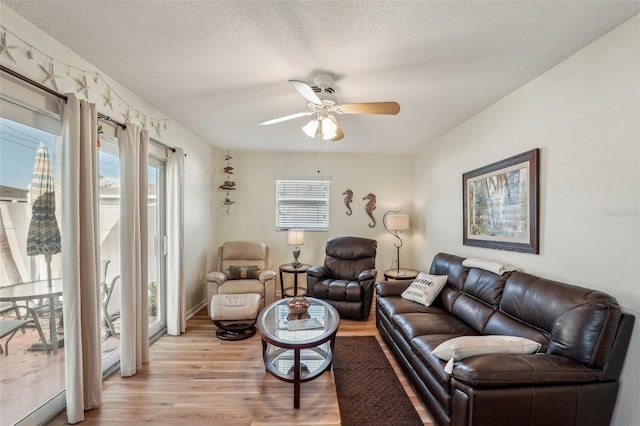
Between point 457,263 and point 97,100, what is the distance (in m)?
3.71

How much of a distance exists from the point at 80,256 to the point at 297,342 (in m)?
1.64

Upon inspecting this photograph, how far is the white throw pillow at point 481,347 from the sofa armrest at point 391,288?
4.95 ft

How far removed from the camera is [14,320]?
67.0 inches

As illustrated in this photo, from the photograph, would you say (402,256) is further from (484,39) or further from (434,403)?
(484,39)

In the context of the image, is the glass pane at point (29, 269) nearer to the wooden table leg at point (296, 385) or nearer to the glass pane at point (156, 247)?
the glass pane at point (156, 247)

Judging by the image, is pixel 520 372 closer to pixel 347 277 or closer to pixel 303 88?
pixel 303 88

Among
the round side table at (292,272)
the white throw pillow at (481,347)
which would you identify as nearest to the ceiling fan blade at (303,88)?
the white throw pillow at (481,347)

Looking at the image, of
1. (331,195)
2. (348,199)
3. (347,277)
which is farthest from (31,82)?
(348,199)

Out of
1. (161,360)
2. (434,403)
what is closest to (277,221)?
(161,360)

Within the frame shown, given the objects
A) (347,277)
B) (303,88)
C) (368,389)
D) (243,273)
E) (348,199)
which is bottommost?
(368,389)

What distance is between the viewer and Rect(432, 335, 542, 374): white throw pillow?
163cm

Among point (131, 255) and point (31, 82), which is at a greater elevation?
point (31, 82)

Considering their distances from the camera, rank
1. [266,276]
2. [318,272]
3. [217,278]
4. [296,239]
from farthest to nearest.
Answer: [296,239], [318,272], [266,276], [217,278]

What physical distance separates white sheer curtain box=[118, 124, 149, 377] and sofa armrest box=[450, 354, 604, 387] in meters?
2.60
